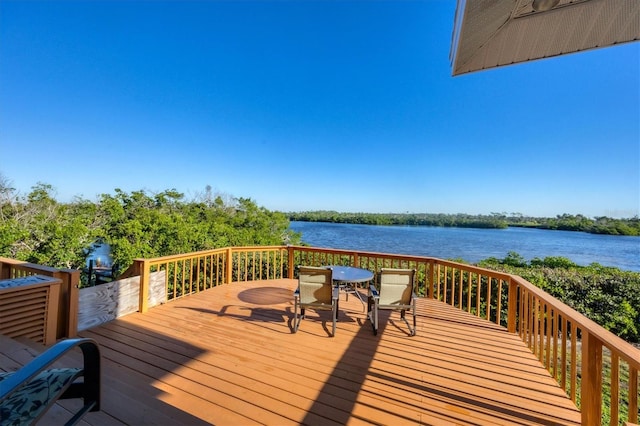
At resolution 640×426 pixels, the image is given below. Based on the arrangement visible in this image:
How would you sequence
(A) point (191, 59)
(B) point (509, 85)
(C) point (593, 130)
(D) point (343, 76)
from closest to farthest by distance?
(A) point (191, 59) → (B) point (509, 85) → (D) point (343, 76) → (C) point (593, 130)

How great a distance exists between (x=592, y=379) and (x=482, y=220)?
2741 cm

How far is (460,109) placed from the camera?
12.0 m

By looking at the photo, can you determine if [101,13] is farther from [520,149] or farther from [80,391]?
[520,149]

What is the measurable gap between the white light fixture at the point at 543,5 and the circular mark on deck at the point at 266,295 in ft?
15.1

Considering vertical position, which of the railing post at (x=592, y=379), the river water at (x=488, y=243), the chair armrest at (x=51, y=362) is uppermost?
the chair armrest at (x=51, y=362)

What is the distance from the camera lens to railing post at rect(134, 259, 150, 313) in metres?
3.93

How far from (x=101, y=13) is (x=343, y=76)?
7.37 m

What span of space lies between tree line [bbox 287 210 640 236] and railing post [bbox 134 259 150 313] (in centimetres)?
2013

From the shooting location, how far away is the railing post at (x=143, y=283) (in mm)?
3926

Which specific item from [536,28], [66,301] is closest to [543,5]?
[536,28]

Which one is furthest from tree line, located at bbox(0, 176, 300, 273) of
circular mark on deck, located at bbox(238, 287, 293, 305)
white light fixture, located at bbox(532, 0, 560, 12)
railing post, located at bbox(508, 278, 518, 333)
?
white light fixture, located at bbox(532, 0, 560, 12)

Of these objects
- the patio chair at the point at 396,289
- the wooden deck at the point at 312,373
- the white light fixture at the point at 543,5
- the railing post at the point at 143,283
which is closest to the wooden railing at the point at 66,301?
the wooden deck at the point at 312,373

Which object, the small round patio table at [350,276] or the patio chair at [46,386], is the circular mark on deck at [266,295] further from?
the patio chair at [46,386]

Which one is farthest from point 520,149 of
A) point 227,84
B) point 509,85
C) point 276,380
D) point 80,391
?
point 80,391
